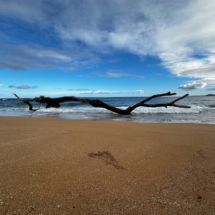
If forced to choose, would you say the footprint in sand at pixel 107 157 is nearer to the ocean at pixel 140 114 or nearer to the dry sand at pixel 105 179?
the dry sand at pixel 105 179

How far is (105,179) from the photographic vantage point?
1.33 metres

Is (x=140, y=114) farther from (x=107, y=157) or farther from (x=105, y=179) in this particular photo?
(x=105, y=179)

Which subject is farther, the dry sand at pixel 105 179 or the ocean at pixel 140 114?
the ocean at pixel 140 114

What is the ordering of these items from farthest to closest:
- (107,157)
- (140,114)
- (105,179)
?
(140,114)
(107,157)
(105,179)

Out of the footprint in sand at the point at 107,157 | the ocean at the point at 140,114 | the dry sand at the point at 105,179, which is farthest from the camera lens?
the ocean at the point at 140,114

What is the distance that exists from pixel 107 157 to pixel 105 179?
480mm

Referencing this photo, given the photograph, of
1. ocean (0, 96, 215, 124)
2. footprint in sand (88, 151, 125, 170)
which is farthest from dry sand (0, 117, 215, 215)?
ocean (0, 96, 215, 124)

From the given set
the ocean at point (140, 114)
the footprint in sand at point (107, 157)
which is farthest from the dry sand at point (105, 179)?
the ocean at point (140, 114)

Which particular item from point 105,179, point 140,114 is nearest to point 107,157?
point 105,179

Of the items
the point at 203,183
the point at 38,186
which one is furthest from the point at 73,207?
the point at 203,183

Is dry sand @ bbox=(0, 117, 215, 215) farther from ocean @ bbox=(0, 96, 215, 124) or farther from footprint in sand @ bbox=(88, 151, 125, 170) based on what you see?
ocean @ bbox=(0, 96, 215, 124)

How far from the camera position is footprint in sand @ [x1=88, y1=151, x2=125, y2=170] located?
1.59m

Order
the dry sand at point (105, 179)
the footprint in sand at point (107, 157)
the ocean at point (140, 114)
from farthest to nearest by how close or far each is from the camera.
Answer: the ocean at point (140, 114) < the footprint in sand at point (107, 157) < the dry sand at point (105, 179)

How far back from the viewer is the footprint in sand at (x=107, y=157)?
159cm
